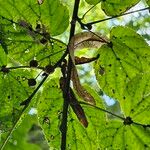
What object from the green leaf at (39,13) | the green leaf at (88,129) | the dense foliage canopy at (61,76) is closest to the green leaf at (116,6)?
the dense foliage canopy at (61,76)

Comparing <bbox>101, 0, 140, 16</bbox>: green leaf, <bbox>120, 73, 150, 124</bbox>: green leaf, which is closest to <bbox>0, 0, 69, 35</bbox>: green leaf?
<bbox>101, 0, 140, 16</bbox>: green leaf

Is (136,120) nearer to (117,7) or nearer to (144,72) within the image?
(144,72)

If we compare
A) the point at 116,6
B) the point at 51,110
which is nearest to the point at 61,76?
the point at 51,110

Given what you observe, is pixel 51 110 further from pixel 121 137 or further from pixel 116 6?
pixel 116 6

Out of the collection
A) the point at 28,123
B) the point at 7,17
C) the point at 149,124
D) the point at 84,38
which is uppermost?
the point at 28,123

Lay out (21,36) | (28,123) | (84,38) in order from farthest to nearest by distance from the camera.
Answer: (28,123) → (21,36) → (84,38)

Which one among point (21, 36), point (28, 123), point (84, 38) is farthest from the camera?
point (28, 123)

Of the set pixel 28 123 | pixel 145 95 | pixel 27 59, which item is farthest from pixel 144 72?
pixel 28 123
